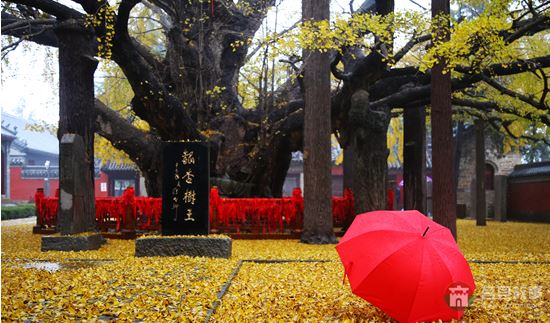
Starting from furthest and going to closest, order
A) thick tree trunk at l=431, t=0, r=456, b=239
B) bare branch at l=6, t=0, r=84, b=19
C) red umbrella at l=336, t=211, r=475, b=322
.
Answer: bare branch at l=6, t=0, r=84, b=19
thick tree trunk at l=431, t=0, r=456, b=239
red umbrella at l=336, t=211, r=475, b=322

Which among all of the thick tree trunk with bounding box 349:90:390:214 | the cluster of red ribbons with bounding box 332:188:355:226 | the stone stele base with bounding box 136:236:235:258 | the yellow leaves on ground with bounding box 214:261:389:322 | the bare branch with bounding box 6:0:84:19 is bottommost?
the yellow leaves on ground with bounding box 214:261:389:322

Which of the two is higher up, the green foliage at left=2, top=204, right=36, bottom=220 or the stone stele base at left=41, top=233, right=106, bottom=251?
the stone stele base at left=41, top=233, right=106, bottom=251

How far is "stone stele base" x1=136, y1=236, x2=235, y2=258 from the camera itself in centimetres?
1060

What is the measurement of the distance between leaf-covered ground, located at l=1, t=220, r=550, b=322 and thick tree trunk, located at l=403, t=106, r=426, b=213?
22.2ft

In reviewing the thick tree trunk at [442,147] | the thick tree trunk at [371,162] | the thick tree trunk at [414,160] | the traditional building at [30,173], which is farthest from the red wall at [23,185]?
the thick tree trunk at [442,147]

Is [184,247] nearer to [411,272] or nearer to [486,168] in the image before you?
[411,272]

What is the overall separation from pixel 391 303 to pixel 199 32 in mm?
13629

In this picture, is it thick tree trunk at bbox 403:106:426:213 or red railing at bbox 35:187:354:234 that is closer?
red railing at bbox 35:187:354:234

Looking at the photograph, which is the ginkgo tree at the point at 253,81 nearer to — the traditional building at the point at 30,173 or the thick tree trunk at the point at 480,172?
the thick tree trunk at the point at 480,172

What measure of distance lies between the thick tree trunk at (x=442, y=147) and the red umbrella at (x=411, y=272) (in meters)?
5.75

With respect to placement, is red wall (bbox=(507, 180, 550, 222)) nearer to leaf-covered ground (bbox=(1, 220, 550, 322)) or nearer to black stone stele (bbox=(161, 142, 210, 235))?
leaf-covered ground (bbox=(1, 220, 550, 322))

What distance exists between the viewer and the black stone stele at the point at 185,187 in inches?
436

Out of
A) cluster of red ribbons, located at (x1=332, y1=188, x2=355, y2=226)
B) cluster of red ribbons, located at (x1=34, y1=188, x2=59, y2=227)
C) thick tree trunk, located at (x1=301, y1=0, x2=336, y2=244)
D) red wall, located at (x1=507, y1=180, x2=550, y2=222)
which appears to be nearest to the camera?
thick tree trunk, located at (x1=301, y1=0, x2=336, y2=244)

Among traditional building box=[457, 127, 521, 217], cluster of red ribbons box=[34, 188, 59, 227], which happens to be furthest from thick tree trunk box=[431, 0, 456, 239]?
traditional building box=[457, 127, 521, 217]
